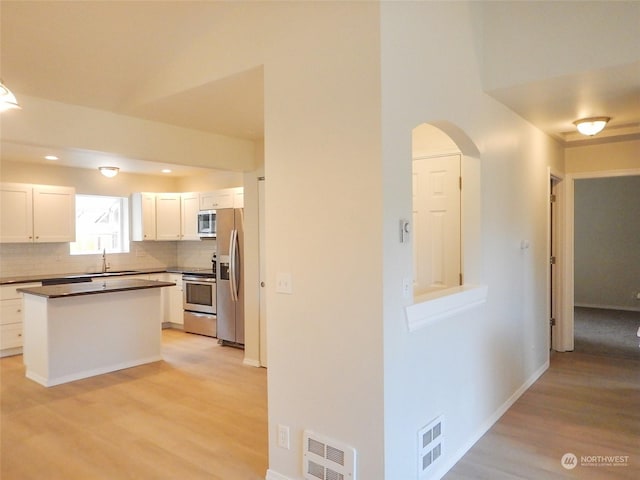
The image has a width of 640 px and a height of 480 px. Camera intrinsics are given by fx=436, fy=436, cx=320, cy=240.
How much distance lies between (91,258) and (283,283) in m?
5.32

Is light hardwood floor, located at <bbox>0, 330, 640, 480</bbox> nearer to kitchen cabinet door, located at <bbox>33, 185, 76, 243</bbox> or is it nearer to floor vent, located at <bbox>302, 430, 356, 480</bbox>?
floor vent, located at <bbox>302, 430, 356, 480</bbox>

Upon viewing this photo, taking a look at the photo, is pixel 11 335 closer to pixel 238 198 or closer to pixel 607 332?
pixel 238 198

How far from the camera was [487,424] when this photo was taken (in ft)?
10.8

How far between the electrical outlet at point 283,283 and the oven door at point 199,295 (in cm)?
398

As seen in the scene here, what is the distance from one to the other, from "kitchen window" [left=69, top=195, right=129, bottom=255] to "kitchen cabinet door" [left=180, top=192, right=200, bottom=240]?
3.03ft

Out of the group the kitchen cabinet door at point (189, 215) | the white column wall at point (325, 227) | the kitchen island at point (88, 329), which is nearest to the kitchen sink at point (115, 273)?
the kitchen cabinet door at point (189, 215)

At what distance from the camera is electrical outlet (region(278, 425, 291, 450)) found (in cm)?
252

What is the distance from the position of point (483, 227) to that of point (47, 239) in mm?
5645

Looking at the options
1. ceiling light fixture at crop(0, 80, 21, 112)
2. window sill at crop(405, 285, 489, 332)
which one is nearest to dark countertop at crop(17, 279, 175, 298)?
ceiling light fixture at crop(0, 80, 21, 112)

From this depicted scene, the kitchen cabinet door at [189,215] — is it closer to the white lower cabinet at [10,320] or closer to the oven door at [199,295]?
the oven door at [199,295]

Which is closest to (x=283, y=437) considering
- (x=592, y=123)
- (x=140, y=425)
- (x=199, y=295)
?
(x=140, y=425)

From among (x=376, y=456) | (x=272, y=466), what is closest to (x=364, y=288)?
(x=376, y=456)

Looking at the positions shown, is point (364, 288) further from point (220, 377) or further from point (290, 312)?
point (220, 377)

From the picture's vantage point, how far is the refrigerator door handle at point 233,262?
5590 mm
